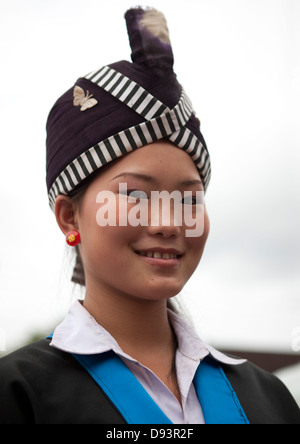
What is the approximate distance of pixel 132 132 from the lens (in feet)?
5.73

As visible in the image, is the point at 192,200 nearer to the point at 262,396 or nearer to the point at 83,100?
the point at 83,100

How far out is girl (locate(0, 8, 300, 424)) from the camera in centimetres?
158

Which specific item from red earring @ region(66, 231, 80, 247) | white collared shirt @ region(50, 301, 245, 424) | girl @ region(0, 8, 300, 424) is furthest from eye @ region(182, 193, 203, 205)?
white collared shirt @ region(50, 301, 245, 424)

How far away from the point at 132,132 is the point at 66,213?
406mm

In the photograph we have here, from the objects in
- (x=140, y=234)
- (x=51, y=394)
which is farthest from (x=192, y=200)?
(x=51, y=394)

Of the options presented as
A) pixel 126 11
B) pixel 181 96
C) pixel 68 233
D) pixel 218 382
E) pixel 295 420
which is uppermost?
pixel 126 11

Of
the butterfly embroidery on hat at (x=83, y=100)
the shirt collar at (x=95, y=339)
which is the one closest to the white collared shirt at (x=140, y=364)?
the shirt collar at (x=95, y=339)

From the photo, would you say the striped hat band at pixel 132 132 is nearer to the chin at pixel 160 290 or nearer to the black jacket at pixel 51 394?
the chin at pixel 160 290

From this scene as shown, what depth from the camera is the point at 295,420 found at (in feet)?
6.41

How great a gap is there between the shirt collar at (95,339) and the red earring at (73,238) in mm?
236
